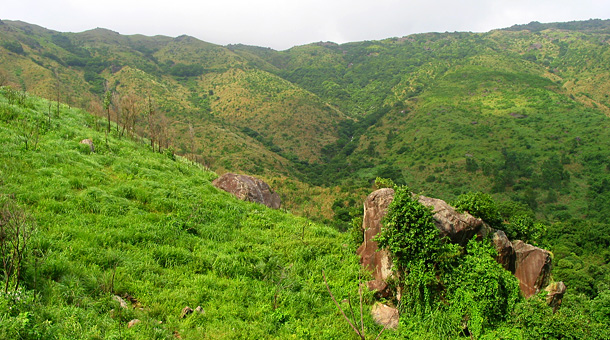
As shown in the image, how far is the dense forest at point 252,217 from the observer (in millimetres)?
5609

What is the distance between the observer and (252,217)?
11.4m

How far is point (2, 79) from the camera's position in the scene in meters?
21.2

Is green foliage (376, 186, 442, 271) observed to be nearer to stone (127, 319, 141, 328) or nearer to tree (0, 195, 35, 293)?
stone (127, 319, 141, 328)

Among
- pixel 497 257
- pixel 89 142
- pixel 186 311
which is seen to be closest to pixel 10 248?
pixel 186 311

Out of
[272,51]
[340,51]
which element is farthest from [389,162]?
[272,51]

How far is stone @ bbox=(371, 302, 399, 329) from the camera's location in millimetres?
7227

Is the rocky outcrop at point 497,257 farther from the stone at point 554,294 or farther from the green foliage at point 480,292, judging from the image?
the green foliage at point 480,292

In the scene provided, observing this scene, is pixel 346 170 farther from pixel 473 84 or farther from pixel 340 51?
pixel 340 51

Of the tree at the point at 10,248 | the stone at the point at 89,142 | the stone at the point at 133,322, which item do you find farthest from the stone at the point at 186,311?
the stone at the point at 89,142

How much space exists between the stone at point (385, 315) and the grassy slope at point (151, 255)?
411mm

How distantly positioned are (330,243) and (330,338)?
464 centimetres

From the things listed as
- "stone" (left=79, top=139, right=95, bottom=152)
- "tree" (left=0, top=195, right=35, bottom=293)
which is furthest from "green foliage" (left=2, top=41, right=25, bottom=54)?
"tree" (left=0, top=195, right=35, bottom=293)

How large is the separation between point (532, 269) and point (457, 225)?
2.11m

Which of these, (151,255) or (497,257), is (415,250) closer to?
(497,257)
